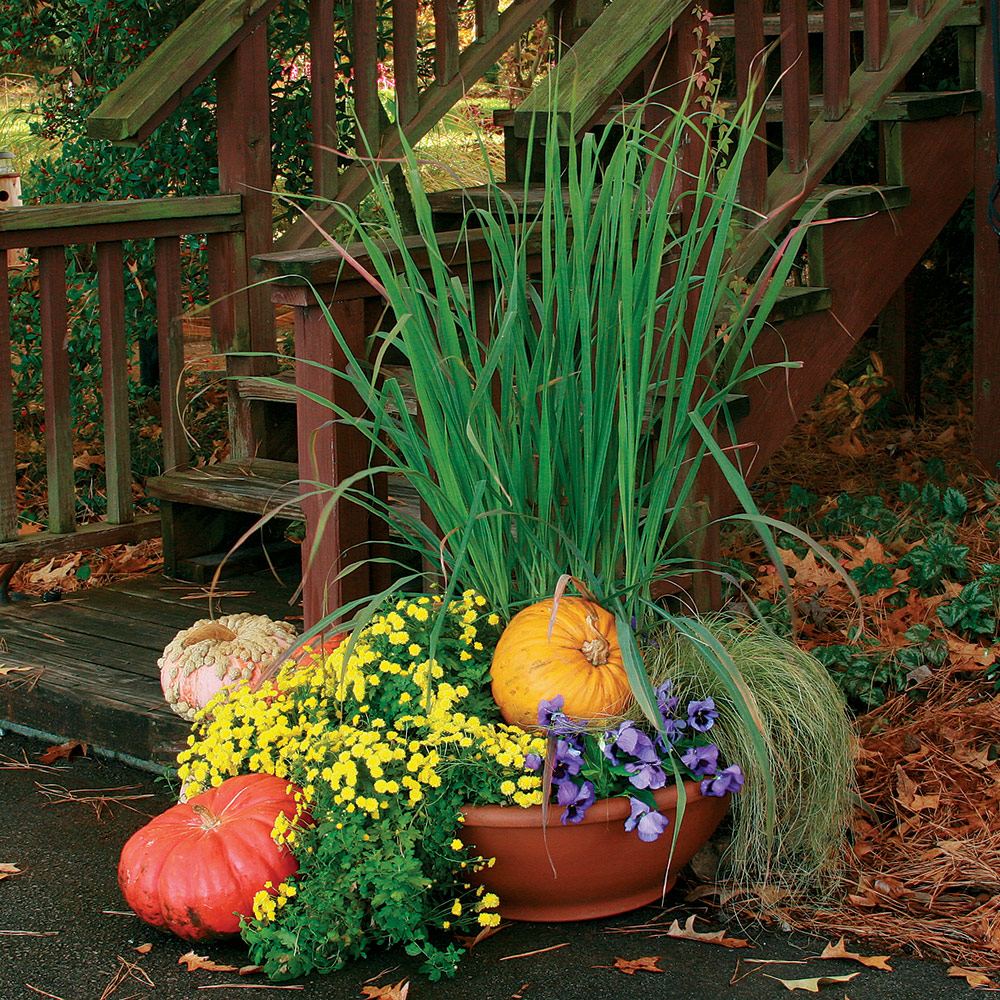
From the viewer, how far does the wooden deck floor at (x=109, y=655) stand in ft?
9.77

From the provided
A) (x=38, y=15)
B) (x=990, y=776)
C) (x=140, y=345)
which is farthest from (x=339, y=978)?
(x=38, y=15)

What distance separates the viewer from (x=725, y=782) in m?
2.22

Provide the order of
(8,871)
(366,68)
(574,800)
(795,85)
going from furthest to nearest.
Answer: (366,68)
(795,85)
(8,871)
(574,800)

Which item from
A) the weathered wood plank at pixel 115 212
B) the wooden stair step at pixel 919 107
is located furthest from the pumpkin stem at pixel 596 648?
the weathered wood plank at pixel 115 212

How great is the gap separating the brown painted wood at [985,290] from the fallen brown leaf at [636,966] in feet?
8.55

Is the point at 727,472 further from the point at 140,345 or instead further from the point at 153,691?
the point at 140,345

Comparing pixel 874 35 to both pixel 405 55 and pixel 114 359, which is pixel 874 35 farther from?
pixel 114 359

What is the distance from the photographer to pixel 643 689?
2.05 metres

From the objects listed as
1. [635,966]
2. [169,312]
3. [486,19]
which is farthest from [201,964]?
[486,19]

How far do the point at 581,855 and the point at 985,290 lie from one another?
2747mm

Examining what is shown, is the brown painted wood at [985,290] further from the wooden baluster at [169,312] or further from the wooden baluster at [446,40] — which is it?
the wooden baluster at [169,312]

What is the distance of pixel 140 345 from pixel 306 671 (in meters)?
3.26

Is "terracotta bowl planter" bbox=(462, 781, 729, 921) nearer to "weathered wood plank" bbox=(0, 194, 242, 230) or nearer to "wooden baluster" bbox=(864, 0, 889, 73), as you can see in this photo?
"weathered wood plank" bbox=(0, 194, 242, 230)

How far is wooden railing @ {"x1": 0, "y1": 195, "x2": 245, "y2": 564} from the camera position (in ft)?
11.3
